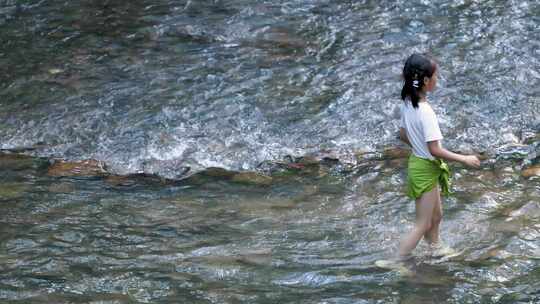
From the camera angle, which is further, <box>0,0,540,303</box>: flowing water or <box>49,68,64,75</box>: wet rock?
<box>49,68,64,75</box>: wet rock

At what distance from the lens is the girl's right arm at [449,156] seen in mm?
4809

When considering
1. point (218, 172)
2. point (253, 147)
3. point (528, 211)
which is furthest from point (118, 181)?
point (528, 211)

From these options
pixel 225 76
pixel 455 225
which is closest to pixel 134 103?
pixel 225 76

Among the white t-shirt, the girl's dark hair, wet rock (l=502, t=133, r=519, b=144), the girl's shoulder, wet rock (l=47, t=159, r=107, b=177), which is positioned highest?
the girl's dark hair

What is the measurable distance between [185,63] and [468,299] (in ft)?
17.6

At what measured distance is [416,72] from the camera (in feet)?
16.0

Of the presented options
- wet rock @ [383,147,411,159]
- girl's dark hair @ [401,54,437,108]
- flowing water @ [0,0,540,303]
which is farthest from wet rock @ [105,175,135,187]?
girl's dark hair @ [401,54,437,108]

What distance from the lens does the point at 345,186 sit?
6688 mm

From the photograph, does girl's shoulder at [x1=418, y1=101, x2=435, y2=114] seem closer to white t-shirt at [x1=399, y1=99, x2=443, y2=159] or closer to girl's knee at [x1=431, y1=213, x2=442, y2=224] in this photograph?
white t-shirt at [x1=399, y1=99, x2=443, y2=159]

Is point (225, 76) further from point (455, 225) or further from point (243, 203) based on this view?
point (455, 225)

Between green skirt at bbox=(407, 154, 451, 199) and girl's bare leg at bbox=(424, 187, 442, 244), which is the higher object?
green skirt at bbox=(407, 154, 451, 199)

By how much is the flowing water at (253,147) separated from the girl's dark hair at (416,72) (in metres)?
1.15

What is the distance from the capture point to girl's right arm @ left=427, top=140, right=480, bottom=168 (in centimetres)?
481

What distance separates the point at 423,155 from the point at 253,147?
2571mm
